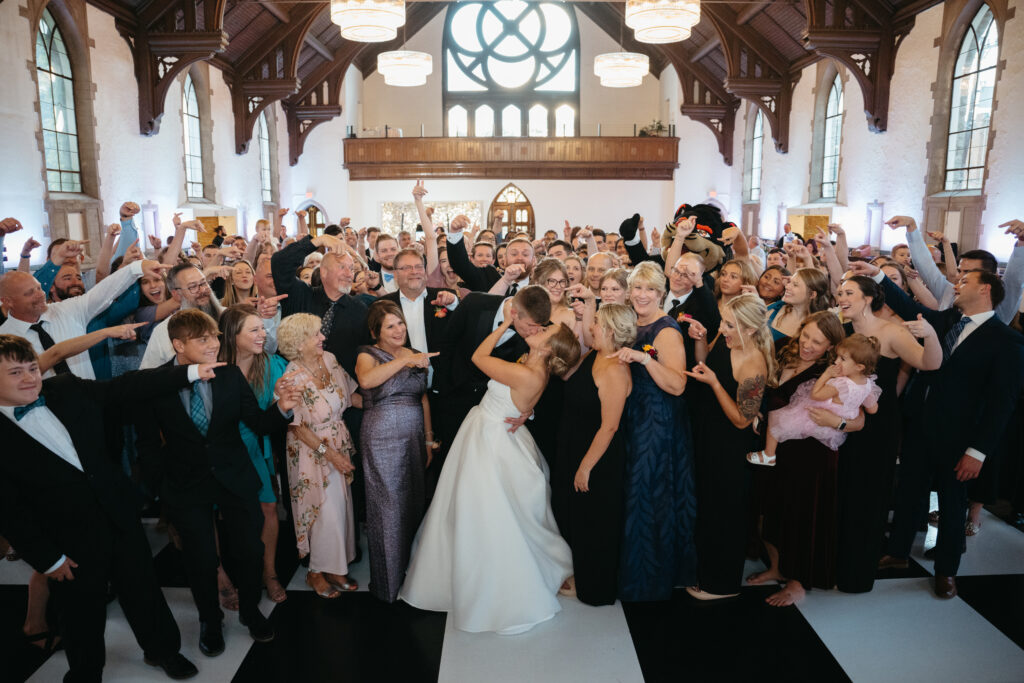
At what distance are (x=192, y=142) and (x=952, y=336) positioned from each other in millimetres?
12440

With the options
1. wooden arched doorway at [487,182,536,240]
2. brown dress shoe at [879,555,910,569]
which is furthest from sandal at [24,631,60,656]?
wooden arched doorway at [487,182,536,240]

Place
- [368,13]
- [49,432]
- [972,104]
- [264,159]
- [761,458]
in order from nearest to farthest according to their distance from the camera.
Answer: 1. [49,432]
2. [761,458]
3. [368,13]
4. [972,104]
5. [264,159]

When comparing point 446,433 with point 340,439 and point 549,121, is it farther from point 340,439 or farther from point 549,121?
point 549,121

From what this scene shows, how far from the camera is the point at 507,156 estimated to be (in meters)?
18.3

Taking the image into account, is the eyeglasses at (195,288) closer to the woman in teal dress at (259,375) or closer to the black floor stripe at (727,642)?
the woman in teal dress at (259,375)

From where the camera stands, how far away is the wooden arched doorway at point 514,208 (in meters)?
18.6

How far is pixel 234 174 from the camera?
1370cm

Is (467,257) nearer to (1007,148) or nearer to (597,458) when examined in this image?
(597,458)

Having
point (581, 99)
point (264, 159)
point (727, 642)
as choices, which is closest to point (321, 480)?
point (727, 642)

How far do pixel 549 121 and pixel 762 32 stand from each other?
25.1 feet

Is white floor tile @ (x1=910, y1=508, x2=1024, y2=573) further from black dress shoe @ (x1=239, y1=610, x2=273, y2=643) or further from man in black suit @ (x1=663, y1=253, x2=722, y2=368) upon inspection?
black dress shoe @ (x1=239, y1=610, x2=273, y2=643)

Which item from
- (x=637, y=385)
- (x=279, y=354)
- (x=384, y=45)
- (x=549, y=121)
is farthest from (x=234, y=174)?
(x=637, y=385)

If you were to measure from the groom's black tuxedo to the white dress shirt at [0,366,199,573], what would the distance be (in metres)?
0.01

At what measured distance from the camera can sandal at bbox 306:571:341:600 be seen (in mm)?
3322
